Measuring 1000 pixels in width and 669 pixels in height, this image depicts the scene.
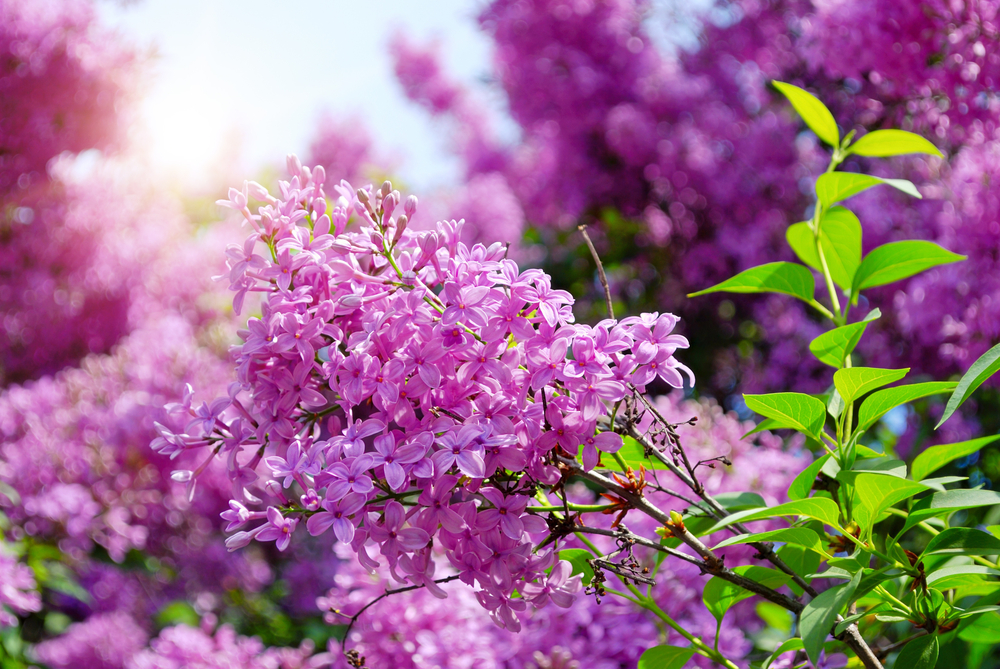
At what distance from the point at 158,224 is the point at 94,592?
1811mm

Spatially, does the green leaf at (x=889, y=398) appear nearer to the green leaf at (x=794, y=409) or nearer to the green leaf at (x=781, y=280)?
the green leaf at (x=794, y=409)

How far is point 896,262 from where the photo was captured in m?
0.96

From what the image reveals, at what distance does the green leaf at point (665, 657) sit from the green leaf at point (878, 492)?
30 cm

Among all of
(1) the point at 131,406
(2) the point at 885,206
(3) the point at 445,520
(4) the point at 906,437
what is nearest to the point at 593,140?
(2) the point at 885,206

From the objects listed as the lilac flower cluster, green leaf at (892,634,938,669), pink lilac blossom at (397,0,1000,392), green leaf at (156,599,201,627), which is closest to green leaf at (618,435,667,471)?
the lilac flower cluster

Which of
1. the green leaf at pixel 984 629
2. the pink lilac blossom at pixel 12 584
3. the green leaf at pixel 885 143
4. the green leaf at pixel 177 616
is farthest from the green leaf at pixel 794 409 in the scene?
the green leaf at pixel 177 616

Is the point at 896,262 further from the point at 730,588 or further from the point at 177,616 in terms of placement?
the point at 177,616

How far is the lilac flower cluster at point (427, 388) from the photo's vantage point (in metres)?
0.72

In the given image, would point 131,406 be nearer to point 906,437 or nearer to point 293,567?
point 293,567

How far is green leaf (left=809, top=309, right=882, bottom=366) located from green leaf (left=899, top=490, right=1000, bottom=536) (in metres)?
0.19

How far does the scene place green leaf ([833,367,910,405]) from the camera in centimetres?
75

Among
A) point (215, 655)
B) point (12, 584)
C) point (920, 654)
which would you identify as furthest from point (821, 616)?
point (12, 584)

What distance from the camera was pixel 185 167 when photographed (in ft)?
14.3

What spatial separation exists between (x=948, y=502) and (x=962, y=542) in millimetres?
48
